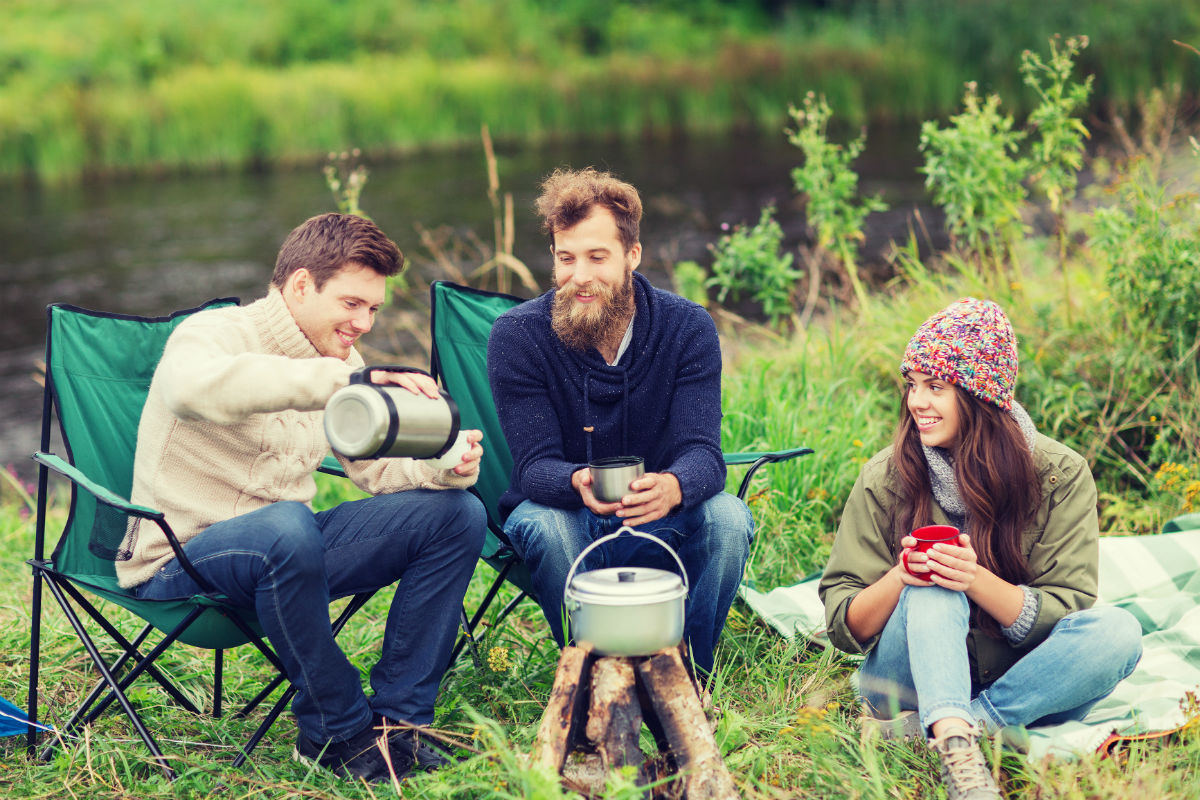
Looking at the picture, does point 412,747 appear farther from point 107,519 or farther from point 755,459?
point 755,459

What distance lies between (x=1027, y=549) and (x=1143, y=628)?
65cm

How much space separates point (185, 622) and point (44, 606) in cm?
138

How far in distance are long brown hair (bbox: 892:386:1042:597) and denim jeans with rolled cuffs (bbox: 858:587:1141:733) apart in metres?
→ 0.15

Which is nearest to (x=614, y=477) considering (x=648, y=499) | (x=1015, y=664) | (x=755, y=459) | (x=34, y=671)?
(x=648, y=499)

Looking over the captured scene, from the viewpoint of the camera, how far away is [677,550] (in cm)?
239

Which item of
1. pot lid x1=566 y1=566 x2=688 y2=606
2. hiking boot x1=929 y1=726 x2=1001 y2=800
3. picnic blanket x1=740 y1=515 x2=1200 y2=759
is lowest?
picnic blanket x1=740 y1=515 x2=1200 y2=759

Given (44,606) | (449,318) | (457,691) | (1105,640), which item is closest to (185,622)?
(457,691)

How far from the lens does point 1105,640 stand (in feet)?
6.69

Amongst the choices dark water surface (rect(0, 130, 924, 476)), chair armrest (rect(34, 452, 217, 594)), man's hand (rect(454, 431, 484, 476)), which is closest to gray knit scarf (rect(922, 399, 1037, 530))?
man's hand (rect(454, 431, 484, 476))

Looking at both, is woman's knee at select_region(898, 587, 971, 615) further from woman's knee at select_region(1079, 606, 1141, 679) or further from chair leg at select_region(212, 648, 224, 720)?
chair leg at select_region(212, 648, 224, 720)

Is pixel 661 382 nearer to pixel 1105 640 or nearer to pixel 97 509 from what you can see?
pixel 1105 640

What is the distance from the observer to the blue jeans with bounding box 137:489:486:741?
2.03 metres

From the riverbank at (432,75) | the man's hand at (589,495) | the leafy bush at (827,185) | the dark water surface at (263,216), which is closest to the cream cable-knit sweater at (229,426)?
the man's hand at (589,495)

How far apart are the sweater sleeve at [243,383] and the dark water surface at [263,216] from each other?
177 inches
